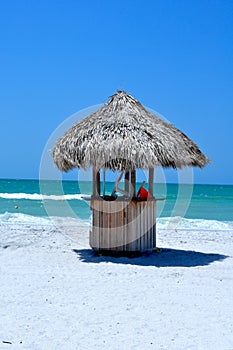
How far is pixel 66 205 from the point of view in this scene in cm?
2586

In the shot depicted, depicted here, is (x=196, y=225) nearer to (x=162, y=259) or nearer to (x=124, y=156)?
(x=162, y=259)

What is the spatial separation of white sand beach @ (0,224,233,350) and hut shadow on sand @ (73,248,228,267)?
0.05ft

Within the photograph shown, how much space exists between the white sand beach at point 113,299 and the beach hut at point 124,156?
0.46 meters

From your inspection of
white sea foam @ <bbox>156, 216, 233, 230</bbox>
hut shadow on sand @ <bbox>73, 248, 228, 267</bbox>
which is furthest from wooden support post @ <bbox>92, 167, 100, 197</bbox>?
white sea foam @ <bbox>156, 216, 233, 230</bbox>

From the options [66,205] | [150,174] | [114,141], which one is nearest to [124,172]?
[150,174]

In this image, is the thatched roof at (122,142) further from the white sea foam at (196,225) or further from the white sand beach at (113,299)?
the white sea foam at (196,225)

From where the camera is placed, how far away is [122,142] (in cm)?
655

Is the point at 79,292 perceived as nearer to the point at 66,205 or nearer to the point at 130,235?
the point at 130,235

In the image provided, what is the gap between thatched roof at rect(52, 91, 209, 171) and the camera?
654 centimetres

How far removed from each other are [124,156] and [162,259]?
178 centimetres

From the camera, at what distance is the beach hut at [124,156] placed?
6.59 meters

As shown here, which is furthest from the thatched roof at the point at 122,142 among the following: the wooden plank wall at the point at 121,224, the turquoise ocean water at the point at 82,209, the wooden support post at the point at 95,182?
the turquoise ocean water at the point at 82,209

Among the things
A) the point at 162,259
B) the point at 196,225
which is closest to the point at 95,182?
the point at 162,259

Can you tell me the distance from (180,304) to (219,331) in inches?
33.4
